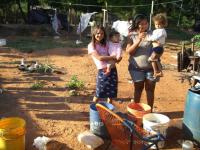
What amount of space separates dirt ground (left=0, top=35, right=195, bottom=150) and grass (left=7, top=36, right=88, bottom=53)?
6.91 feet

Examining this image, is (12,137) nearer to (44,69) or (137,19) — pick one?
(137,19)

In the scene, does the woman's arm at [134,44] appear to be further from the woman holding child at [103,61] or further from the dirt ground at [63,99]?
the dirt ground at [63,99]

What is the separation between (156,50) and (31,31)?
1228cm

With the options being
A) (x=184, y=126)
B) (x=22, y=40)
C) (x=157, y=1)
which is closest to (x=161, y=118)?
(x=184, y=126)

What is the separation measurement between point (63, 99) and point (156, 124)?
2.47m

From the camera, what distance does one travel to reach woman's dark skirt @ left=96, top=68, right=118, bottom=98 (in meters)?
5.38

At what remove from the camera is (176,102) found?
686cm

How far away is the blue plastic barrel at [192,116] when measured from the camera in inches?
187

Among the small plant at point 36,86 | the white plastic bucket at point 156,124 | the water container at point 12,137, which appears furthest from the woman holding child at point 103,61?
the small plant at point 36,86

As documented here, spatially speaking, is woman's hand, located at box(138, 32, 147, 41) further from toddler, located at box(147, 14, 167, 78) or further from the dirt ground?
the dirt ground

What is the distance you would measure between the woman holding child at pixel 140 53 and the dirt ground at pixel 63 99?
879 mm

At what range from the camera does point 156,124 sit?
464cm

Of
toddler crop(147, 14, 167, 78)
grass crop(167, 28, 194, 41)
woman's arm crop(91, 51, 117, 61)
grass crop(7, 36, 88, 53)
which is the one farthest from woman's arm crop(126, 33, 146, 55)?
grass crop(167, 28, 194, 41)

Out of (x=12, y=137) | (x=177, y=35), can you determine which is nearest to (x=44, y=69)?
(x=12, y=137)
